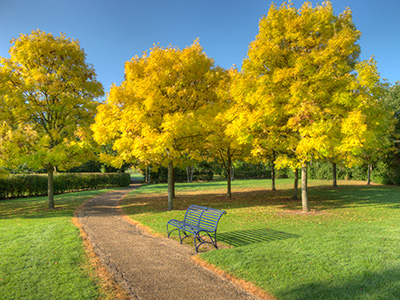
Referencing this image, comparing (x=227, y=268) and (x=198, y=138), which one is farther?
(x=198, y=138)

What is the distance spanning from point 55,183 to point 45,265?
60.2ft

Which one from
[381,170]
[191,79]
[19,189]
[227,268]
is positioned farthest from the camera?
[381,170]

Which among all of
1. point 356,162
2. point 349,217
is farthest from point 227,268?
point 356,162

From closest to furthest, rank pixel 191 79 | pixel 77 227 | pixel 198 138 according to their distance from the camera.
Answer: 1. pixel 77 227
2. pixel 191 79
3. pixel 198 138

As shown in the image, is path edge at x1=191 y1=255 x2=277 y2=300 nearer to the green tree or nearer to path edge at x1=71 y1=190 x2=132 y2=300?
path edge at x1=71 y1=190 x2=132 y2=300

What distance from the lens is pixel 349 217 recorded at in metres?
9.53

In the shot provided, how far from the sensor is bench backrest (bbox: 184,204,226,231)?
20.3 feet

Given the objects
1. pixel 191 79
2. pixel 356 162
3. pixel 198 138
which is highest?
pixel 191 79

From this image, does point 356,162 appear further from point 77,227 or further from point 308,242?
point 77,227

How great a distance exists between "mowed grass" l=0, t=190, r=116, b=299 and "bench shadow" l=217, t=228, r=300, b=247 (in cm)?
341

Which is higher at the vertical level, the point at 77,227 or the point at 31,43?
the point at 31,43

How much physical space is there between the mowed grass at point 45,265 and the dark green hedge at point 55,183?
11553mm

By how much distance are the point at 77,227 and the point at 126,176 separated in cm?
2517

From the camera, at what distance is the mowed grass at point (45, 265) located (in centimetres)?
390
